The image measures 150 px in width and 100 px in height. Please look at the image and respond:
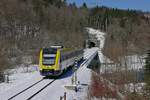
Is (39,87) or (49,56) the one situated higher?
(49,56)

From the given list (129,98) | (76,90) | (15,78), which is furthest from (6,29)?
(129,98)

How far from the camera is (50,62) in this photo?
36.8 meters

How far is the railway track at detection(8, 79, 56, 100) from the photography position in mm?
A: 26344

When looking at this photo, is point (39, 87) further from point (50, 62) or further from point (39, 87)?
point (50, 62)

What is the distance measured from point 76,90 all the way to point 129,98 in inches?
274

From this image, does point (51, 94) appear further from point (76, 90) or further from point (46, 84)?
point (46, 84)

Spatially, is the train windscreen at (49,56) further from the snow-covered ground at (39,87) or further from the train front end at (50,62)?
the snow-covered ground at (39,87)

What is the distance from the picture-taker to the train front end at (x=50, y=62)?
120 ft

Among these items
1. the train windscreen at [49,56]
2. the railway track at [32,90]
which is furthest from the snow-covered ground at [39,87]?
the train windscreen at [49,56]

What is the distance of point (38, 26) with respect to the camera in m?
88.6

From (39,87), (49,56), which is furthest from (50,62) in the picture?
(39,87)

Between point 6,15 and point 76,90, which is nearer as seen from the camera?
point 76,90

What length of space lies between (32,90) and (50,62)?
7300 millimetres

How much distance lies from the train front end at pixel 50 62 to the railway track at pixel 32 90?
94 cm
